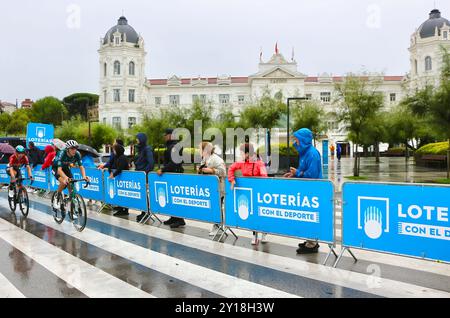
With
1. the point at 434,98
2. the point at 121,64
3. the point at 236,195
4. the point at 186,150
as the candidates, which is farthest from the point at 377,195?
the point at 121,64

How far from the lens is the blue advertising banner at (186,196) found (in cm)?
889

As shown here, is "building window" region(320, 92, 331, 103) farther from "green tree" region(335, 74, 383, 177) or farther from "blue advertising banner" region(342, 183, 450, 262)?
"blue advertising banner" region(342, 183, 450, 262)

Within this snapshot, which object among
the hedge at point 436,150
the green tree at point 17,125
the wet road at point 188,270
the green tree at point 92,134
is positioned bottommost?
the wet road at point 188,270

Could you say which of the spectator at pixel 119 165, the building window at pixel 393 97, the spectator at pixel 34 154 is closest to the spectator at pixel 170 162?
the spectator at pixel 119 165

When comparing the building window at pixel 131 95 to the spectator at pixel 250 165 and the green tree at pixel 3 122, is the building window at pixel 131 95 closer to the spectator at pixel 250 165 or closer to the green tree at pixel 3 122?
the green tree at pixel 3 122

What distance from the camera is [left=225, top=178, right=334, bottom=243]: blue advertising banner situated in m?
6.93

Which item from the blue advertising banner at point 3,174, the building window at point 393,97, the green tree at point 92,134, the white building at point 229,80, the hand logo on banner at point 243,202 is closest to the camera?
the hand logo on banner at point 243,202

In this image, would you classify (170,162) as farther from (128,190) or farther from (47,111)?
(47,111)

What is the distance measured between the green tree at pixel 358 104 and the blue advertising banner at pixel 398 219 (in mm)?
21624

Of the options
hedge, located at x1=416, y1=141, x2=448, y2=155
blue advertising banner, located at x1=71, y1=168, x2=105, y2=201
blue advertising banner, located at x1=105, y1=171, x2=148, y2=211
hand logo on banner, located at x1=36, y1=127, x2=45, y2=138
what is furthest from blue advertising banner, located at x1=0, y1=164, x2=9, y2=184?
hedge, located at x1=416, y1=141, x2=448, y2=155

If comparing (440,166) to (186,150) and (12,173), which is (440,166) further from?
(12,173)

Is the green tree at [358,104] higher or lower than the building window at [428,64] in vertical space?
lower

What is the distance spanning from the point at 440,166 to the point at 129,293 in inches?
1223

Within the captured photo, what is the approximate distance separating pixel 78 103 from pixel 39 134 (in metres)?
120
